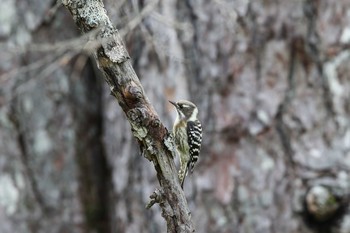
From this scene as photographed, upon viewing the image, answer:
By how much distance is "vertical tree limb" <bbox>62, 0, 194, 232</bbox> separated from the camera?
212 centimetres

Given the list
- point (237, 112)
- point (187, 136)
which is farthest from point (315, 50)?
point (187, 136)

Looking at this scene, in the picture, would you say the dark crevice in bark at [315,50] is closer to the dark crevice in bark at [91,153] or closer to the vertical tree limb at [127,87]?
the dark crevice in bark at [91,153]

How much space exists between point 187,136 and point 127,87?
4.58 feet

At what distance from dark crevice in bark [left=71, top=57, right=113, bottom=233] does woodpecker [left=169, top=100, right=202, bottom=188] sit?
1295 millimetres

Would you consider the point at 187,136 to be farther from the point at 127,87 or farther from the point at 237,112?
the point at 127,87

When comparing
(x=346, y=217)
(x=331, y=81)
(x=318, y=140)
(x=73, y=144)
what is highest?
(x=73, y=144)

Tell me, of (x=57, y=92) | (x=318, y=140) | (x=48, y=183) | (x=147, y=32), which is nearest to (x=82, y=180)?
(x=48, y=183)

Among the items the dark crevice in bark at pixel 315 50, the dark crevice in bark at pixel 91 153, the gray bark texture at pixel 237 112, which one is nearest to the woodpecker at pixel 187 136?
the gray bark texture at pixel 237 112

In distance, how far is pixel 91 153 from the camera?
4793mm

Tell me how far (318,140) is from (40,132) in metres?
1.79

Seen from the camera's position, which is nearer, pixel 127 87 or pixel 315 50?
pixel 127 87

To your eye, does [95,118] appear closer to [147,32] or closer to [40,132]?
[40,132]

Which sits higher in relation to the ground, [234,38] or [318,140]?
[234,38]

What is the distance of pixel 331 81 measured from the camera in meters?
4.29
